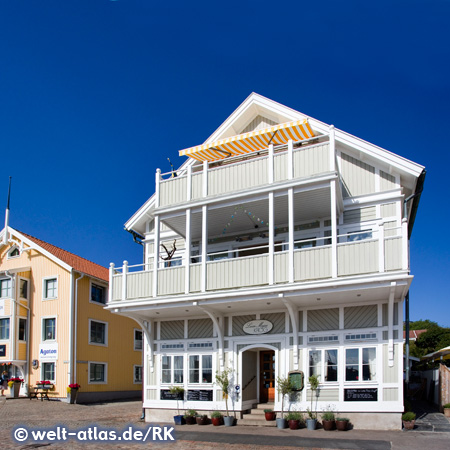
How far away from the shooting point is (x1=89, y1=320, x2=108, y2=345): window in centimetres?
3066

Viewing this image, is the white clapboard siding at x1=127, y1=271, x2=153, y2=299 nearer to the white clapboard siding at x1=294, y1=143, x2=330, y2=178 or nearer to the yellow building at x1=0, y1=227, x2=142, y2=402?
the white clapboard siding at x1=294, y1=143, x2=330, y2=178

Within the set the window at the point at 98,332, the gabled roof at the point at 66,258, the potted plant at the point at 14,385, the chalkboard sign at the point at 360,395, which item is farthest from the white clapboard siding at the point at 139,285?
the potted plant at the point at 14,385

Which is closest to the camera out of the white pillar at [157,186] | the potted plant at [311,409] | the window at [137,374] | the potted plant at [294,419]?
the potted plant at [311,409]

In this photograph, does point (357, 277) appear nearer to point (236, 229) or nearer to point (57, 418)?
point (236, 229)

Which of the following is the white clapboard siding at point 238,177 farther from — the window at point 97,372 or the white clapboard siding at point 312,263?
the window at point 97,372

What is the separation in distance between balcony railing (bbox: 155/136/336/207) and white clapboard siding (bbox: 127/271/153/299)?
9.03 ft

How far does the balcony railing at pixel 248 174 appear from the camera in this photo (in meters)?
17.0

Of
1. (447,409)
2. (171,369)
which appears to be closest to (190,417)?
(171,369)

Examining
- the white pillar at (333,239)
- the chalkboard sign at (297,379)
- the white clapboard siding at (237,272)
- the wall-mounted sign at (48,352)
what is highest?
the white pillar at (333,239)

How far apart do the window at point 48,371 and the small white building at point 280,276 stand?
11.2 meters

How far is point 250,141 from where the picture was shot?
19.7m

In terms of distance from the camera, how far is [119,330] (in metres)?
33.1

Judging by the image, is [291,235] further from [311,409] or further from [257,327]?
[311,409]

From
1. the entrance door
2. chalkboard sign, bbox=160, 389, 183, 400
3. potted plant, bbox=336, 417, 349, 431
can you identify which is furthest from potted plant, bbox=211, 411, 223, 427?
potted plant, bbox=336, 417, 349, 431
